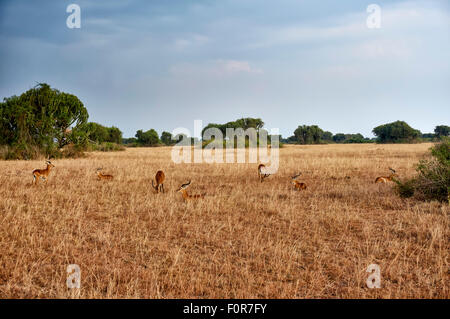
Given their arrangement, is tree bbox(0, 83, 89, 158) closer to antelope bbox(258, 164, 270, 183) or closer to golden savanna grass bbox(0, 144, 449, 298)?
golden savanna grass bbox(0, 144, 449, 298)

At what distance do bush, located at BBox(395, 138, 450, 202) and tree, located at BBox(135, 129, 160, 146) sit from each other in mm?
70644

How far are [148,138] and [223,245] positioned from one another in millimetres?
73237

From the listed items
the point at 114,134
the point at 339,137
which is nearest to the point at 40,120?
the point at 114,134

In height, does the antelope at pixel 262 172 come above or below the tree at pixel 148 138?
below

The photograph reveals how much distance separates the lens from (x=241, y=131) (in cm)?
5859

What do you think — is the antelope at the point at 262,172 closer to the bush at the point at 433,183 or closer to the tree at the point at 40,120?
the bush at the point at 433,183

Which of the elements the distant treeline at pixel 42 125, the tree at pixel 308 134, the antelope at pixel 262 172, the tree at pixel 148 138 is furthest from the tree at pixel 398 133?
the antelope at pixel 262 172

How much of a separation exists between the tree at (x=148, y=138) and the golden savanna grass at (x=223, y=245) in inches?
2648

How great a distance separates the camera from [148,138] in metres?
75.2

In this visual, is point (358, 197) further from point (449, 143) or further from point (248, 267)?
point (248, 267)

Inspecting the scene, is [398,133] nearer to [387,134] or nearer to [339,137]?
[387,134]

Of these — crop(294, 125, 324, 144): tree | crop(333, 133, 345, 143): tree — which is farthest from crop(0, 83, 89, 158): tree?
crop(333, 133, 345, 143): tree

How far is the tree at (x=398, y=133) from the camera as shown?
7475 centimetres
